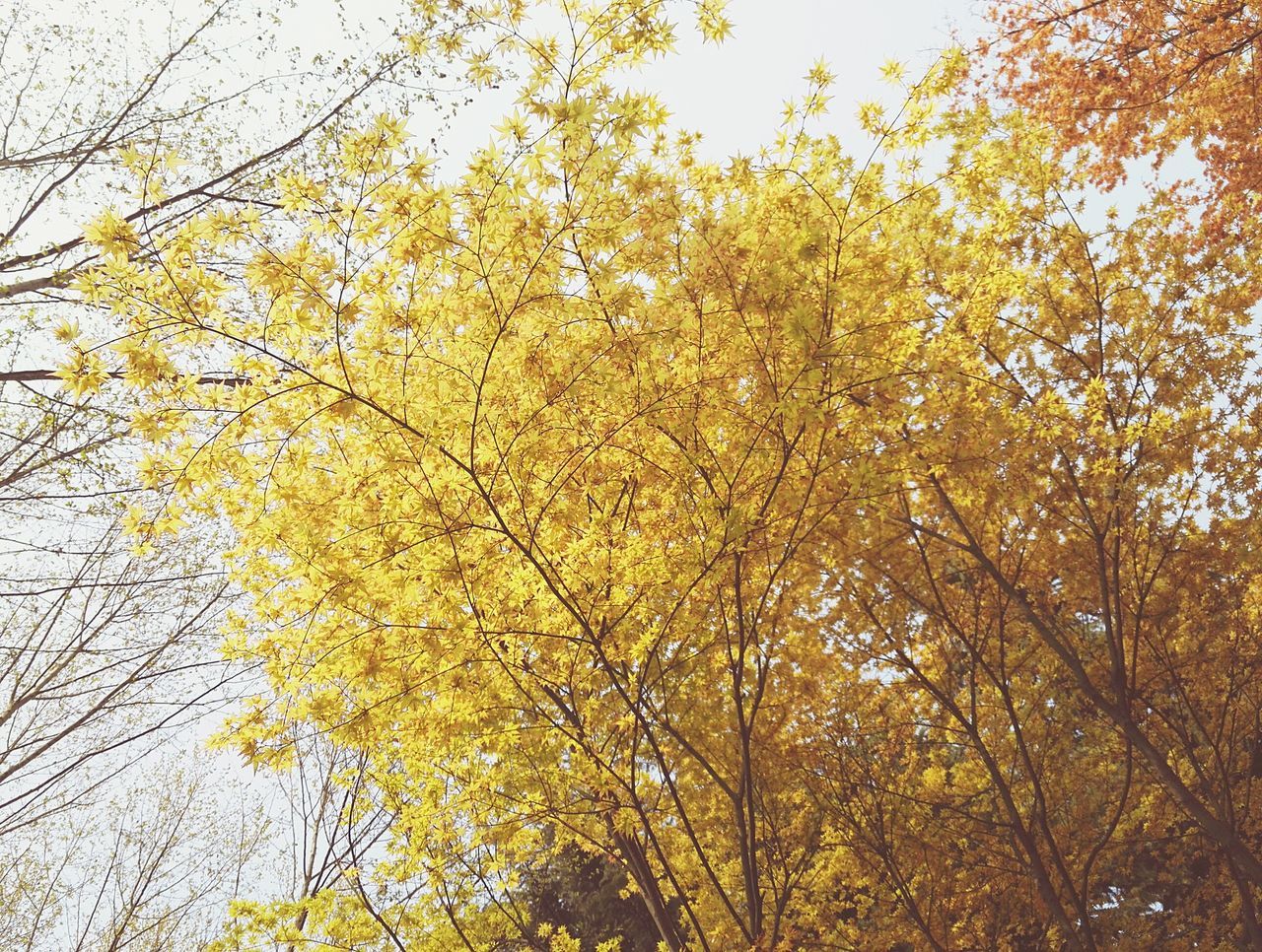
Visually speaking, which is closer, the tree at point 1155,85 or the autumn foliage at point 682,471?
the autumn foliage at point 682,471

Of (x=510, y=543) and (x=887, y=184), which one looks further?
(x=887, y=184)

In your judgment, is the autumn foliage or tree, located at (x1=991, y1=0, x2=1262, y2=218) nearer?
the autumn foliage

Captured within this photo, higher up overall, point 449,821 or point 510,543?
point 510,543

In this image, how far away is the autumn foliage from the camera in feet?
9.31

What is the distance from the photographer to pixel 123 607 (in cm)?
683

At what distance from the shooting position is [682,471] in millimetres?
3564

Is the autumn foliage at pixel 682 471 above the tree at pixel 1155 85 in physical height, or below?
below

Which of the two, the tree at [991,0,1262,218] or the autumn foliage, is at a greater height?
the tree at [991,0,1262,218]

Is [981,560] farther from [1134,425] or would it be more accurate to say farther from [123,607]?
[123,607]

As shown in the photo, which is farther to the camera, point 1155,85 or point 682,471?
point 1155,85

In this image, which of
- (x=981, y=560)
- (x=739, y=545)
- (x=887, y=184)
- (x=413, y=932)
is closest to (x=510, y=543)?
(x=739, y=545)

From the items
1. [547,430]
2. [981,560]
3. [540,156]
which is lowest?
[981,560]

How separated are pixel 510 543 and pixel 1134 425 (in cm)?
416

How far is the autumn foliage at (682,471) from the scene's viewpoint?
2838 millimetres
